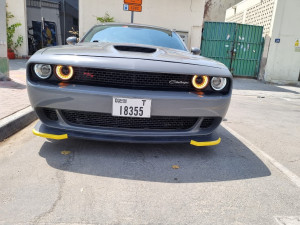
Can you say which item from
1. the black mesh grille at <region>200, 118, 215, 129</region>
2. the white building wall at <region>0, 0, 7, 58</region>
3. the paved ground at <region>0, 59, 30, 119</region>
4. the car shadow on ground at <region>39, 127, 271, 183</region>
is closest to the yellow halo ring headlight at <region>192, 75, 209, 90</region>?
the black mesh grille at <region>200, 118, 215, 129</region>

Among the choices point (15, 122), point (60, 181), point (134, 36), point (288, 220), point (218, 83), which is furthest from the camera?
point (134, 36)

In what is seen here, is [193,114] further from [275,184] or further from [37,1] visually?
[37,1]

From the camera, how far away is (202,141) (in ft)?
8.03

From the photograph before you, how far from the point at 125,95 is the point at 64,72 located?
Answer: 1.96 feet

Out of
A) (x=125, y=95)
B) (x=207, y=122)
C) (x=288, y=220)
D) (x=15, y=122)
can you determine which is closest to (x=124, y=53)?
(x=125, y=95)

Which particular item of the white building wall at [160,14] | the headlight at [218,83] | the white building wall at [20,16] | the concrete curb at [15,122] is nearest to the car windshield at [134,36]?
the headlight at [218,83]

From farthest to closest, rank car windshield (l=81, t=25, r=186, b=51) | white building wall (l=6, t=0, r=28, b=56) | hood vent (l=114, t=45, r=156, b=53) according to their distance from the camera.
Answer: white building wall (l=6, t=0, r=28, b=56), car windshield (l=81, t=25, r=186, b=51), hood vent (l=114, t=45, r=156, b=53)

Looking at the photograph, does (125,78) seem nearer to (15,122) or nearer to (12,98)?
(15,122)

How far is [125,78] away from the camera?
2.23 m

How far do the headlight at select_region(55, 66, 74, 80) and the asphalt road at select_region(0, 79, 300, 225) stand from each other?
731 millimetres

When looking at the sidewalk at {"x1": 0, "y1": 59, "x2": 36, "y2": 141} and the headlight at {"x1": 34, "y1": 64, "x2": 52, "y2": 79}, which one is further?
the sidewalk at {"x1": 0, "y1": 59, "x2": 36, "y2": 141}

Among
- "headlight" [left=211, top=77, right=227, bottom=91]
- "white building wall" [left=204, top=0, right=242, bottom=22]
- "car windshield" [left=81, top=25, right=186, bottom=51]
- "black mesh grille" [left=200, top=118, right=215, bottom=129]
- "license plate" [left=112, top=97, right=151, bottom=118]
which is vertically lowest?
"black mesh grille" [left=200, top=118, right=215, bottom=129]

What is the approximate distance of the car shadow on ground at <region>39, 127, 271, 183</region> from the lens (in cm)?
217

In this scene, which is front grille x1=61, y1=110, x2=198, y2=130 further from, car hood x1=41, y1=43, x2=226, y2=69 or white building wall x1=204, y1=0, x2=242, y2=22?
white building wall x1=204, y1=0, x2=242, y2=22
